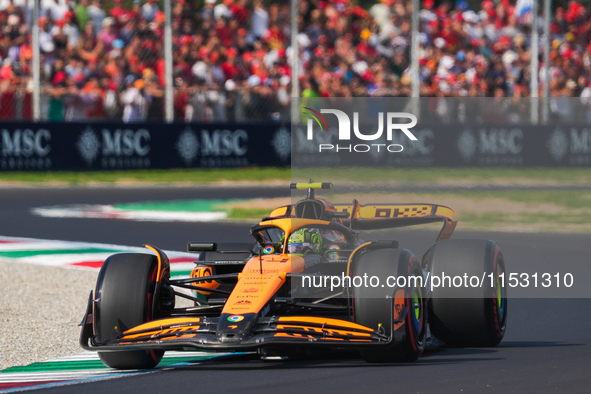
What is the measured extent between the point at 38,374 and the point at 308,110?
Result: 6.59ft

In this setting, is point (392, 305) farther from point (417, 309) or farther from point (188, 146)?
point (188, 146)

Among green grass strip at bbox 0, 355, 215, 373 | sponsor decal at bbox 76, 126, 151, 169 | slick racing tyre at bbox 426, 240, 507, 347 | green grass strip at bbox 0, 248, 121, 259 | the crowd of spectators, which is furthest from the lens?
sponsor decal at bbox 76, 126, 151, 169

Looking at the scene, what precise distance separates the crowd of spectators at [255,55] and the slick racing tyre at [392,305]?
13485 mm

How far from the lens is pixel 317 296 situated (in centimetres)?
564

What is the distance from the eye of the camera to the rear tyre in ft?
17.6

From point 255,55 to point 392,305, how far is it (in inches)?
619

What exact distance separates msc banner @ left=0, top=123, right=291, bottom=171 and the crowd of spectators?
12.2 inches

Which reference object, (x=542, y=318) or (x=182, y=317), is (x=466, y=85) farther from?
(x=182, y=317)

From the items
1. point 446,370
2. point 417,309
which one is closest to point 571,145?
point 417,309

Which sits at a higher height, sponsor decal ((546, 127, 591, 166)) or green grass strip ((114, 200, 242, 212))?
sponsor decal ((546, 127, 591, 166))

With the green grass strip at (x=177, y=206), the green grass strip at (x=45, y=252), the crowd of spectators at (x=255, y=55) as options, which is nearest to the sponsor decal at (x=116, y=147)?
the crowd of spectators at (x=255, y=55)

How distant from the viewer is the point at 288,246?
5875 mm

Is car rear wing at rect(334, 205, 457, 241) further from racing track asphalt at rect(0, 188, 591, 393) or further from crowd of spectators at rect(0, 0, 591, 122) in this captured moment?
crowd of spectators at rect(0, 0, 591, 122)

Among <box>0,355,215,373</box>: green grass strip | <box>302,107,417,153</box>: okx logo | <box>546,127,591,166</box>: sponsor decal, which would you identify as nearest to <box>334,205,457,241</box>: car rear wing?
<box>302,107,417,153</box>: okx logo
